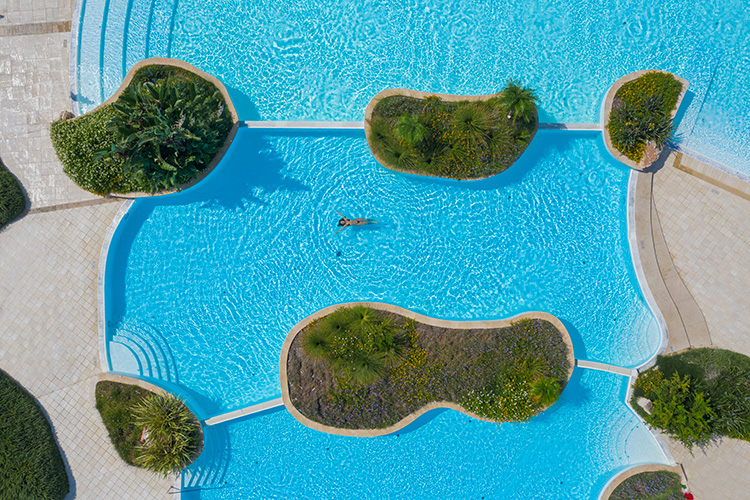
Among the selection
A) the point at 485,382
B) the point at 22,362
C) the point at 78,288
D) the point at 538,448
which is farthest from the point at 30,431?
the point at 538,448

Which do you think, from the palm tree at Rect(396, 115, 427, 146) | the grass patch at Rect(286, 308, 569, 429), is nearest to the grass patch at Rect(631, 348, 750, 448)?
the grass patch at Rect(286, 308, 569, 429)

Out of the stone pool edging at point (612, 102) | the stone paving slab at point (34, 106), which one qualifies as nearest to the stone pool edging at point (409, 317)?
the stone pool edging at point (612, 102)

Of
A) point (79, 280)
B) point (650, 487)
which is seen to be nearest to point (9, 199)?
point (79, 280)

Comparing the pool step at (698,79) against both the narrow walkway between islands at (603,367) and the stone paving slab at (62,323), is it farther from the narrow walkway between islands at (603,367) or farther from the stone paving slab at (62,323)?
the stone paving slab at (62,323)

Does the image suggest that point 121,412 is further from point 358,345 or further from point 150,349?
point 358,345

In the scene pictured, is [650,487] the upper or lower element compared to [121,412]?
upper
